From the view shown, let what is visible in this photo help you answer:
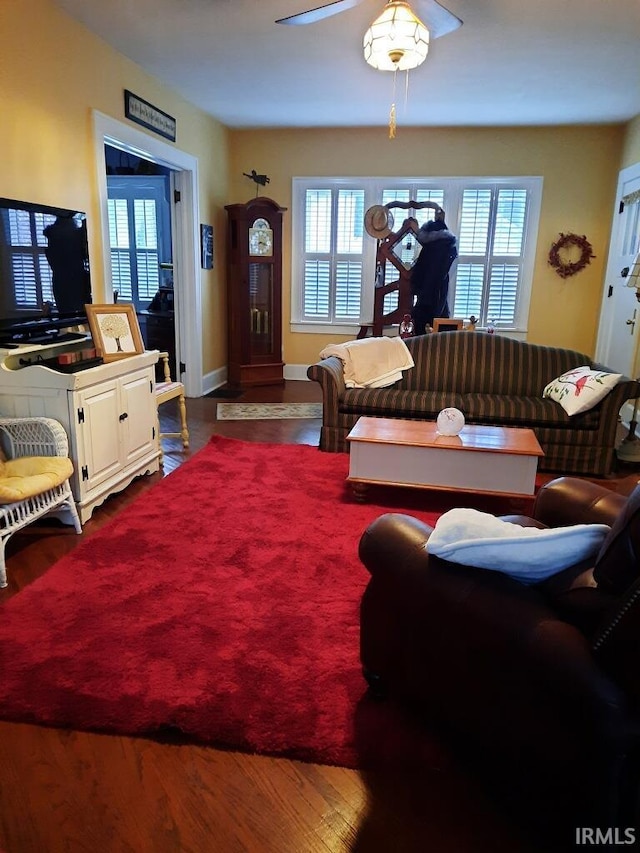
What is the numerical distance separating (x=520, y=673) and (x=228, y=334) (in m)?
5.81

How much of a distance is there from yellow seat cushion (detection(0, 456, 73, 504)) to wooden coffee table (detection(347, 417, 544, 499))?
4.82ft

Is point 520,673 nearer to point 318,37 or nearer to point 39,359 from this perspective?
point 39,359

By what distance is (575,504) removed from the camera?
1.87 metres

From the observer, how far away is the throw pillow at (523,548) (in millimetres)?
1288

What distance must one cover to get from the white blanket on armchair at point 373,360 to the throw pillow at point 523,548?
9.38 feet

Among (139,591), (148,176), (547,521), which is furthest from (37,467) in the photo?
(148,176)

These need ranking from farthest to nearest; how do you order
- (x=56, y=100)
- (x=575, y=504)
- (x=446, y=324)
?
(x=446, y=324) < (x=56, y=100) < (x=575, y=504)

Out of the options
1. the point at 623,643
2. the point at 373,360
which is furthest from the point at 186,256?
the point at 623,643

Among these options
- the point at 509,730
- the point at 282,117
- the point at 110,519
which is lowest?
the point at 110,519

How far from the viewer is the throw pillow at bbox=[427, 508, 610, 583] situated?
1.29 m

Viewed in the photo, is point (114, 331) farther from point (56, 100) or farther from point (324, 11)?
point (324, 11)

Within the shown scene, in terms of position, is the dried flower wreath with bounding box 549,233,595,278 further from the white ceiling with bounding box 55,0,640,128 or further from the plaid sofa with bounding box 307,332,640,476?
the plaid sofa with bounding box 307,332,640,476

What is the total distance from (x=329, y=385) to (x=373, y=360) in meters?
0.58

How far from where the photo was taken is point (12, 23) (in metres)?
3.00
